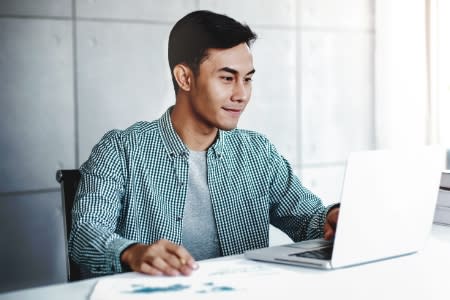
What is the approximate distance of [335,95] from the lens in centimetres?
381

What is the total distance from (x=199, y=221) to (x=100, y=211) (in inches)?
14.5

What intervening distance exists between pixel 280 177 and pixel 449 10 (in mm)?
2135

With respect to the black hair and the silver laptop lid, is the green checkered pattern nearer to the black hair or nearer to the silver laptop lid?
the black hair

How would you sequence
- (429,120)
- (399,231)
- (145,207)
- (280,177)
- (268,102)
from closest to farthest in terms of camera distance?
(399,231) < (145,207) < (280,177) < (268,102) < (429,120)

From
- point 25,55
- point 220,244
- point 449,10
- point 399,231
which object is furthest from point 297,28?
point 399,231

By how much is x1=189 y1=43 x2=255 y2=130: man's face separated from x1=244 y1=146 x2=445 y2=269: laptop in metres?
0.59

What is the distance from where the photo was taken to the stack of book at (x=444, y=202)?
6.55ft

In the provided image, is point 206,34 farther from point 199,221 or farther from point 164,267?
point 164,267

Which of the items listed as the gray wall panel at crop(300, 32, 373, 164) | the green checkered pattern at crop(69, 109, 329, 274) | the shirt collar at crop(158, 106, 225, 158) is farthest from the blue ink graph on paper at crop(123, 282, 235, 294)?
the gray wall panel at crop(300, 32, 373, 164)

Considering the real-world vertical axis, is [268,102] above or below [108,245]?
above

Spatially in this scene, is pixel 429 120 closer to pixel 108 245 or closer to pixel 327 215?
pixel 327 215

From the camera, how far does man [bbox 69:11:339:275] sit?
1938 millimetres

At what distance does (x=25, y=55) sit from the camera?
2828 mm

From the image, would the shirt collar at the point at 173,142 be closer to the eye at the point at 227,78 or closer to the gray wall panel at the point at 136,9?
the eye at the point at 227,78
